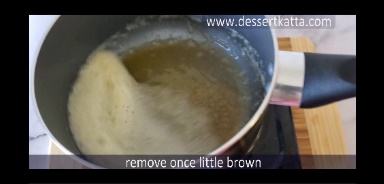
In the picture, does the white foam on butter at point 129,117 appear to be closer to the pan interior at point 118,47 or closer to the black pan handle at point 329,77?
the pan interior at point 118,47

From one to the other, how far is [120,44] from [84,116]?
5.1 inches

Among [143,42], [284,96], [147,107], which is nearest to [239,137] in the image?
[284,96]

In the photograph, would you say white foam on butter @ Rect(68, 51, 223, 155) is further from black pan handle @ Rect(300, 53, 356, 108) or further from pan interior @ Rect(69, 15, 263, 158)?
black pan handle @ Rect(300, 53, 356, 108)

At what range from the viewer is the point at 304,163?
1.51 feet

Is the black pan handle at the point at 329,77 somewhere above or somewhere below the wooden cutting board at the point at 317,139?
above

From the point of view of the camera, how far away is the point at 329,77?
38cm

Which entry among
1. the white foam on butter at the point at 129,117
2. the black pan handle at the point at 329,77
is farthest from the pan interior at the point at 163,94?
the black pan handle at the point at 329,77

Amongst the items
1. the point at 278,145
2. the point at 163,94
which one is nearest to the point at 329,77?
the point at 278,145

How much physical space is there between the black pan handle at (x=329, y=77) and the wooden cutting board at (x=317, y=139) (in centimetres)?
10

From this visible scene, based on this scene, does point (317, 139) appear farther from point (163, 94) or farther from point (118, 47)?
point (118, 47)

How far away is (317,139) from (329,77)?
12 cm

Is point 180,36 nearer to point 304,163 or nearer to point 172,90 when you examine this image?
point 172,90

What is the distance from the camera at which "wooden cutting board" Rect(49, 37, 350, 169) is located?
0.47 m

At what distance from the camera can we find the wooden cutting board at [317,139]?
0.47 meters
